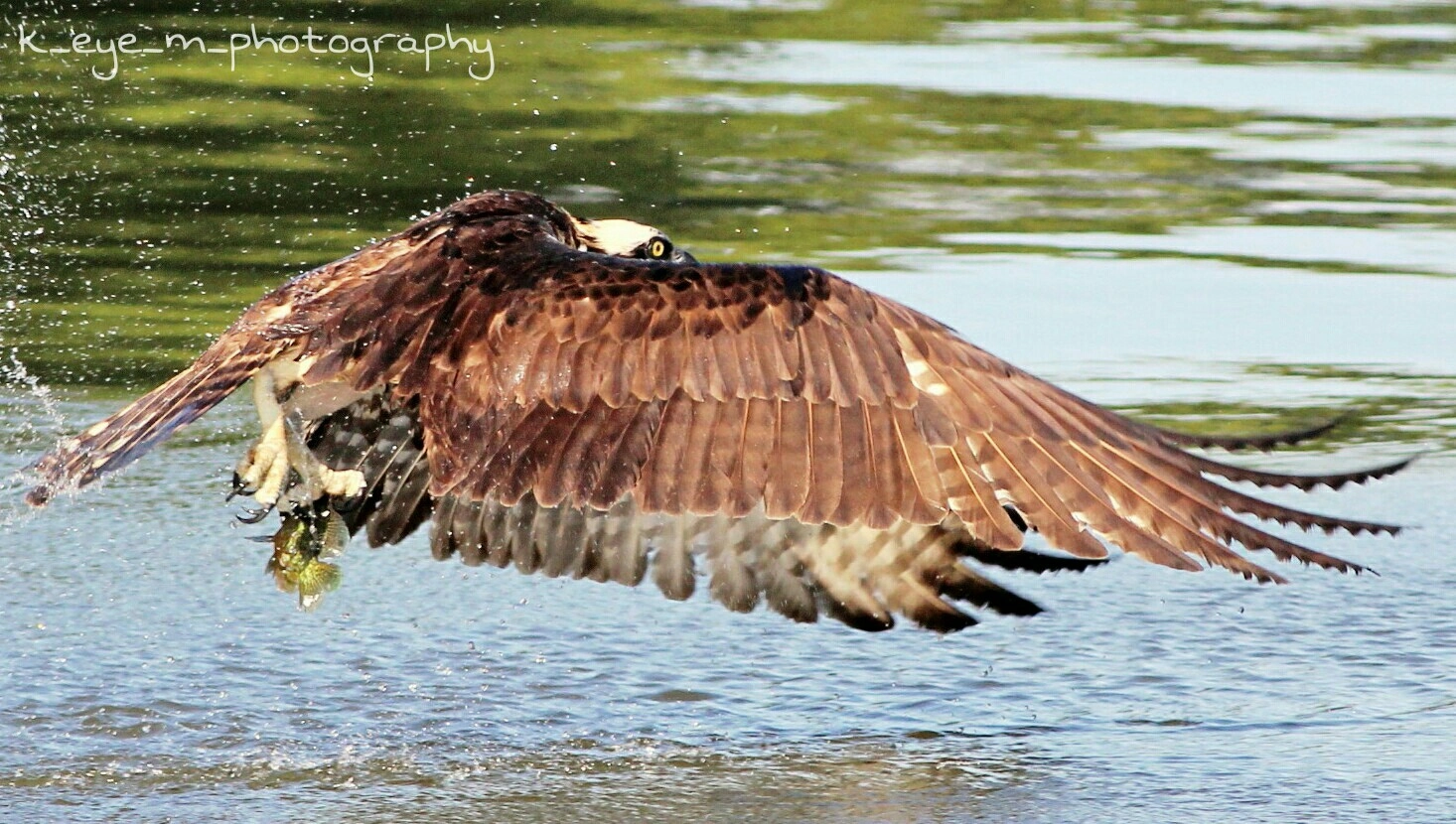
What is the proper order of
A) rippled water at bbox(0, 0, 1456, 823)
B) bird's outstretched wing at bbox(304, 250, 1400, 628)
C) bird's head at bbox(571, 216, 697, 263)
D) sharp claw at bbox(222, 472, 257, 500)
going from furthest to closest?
bird's head at bbox(571, 216, 697, 263) < sharp claw at bbox(222, 472, 257, 500) < rippled water at bbox(0, 0, 1456, 823) < bird's outstretched wing at bbox(304, 250, 1400, 628)

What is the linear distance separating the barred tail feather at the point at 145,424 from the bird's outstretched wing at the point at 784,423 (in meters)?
0.46

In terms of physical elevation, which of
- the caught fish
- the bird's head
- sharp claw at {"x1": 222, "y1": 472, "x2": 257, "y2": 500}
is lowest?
the caught fish

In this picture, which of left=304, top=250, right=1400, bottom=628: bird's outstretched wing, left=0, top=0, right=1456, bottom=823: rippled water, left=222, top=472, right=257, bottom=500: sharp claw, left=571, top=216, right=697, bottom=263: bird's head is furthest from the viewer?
left=571, top=216, right=697, bottom=263: bird's head

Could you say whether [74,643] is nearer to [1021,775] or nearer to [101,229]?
[1021,775]

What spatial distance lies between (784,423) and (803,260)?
441cm

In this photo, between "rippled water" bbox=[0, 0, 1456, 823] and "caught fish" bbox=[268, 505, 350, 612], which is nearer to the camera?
"rippled water" bbox=[0, 0, 1456, 823]

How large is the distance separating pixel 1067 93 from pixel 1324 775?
7395mm

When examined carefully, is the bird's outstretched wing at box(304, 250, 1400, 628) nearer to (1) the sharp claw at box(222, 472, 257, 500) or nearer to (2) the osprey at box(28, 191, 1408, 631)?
(2) the osprey at box(28, 191, 1408, 631)

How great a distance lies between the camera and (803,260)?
8.80 metres

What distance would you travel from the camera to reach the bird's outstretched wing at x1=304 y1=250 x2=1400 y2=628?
14.2 feet

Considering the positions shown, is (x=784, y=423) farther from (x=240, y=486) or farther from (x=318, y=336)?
(x=240, y=486)

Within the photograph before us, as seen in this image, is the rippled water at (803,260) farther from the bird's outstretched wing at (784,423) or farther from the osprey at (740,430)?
the bird's outstretched wing at (784,423)

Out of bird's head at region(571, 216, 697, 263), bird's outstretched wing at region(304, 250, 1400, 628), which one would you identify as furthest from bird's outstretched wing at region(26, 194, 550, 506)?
bird's head at region(571, 216, 697, 263)

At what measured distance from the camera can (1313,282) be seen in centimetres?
864
